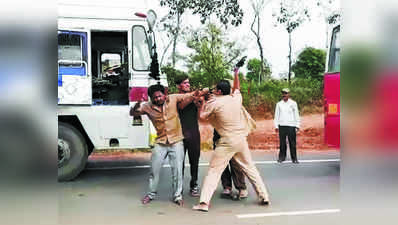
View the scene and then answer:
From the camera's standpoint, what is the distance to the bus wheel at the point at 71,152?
21.1 feet

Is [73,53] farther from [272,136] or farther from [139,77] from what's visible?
[272,136]

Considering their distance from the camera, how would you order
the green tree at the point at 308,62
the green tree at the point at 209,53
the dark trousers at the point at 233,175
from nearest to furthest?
the dark trousers at the point at 233,175, the green tree at the point at 209,53, the green tree at the point at 308,62

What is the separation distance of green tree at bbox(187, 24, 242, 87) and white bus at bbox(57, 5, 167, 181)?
33.1ft

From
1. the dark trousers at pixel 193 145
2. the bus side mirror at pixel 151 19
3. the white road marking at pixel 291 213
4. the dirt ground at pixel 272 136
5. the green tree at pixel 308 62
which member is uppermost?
the green tree at pixel 308 62

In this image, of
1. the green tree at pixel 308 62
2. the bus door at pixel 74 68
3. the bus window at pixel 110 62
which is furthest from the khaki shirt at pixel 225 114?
the green tree at pixel 308 62

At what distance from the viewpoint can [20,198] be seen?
2225 mm

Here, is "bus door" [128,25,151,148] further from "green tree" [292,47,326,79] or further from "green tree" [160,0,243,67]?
"green tree" [292,47,326,79]

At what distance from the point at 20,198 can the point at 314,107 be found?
17556 millimetres

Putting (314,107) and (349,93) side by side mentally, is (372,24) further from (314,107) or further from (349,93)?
(314,107)

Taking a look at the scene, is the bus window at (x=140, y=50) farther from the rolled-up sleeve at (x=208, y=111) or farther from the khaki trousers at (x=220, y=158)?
the khaki trousers at (x=220, y=158)

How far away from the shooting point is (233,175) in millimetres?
5867

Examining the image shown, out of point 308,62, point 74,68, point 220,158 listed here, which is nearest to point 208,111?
point 220,158

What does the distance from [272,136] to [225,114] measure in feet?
28.2

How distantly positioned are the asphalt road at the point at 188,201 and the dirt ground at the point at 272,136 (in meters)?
3.68
